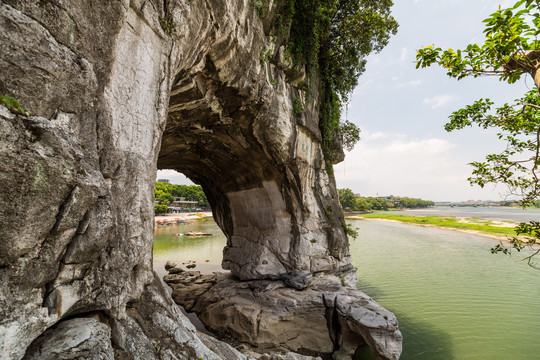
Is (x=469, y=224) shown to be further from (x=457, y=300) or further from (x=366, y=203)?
(x=366, y=203)

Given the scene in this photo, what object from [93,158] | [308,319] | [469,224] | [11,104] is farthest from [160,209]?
[469,224]

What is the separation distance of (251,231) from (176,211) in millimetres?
45574

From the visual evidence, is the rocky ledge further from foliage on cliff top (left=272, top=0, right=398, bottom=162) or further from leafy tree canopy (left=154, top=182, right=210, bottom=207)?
leafy tree canopy (left=154, top=182, right=210, bottom=207)

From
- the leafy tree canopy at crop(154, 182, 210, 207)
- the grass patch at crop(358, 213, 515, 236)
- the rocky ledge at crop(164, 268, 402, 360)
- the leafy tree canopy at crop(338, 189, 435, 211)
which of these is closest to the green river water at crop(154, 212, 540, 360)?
the rocky ledge at crop(164, 268, 402, 360)

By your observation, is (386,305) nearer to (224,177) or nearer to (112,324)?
(224,177)

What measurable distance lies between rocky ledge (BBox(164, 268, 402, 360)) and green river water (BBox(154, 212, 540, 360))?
1633 mm

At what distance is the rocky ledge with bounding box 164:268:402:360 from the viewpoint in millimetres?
6215

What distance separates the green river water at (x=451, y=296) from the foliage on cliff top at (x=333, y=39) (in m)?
6.42

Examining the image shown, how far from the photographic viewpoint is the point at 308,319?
7.25 m

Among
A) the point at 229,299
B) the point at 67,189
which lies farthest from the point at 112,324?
the point at 229,299

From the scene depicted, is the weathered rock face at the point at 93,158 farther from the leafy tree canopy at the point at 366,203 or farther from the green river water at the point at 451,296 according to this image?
the leafy tree canopy at the point at 366,203

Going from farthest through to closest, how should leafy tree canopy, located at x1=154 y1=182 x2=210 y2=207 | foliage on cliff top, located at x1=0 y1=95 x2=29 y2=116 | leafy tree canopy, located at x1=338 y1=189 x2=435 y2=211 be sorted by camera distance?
leafy tree canopy, located at x1=338 y1=189 x2=435 y2=211
leafy tree canopy, located at x1=154 y1=182 x2=210 y2=207
foliage on cliff top, located at x1=0 y1=95 x2=29 y2=116

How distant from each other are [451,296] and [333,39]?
37.0ft

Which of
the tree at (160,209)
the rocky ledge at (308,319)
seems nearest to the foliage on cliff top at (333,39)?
the rocky ledge at (308,319)
